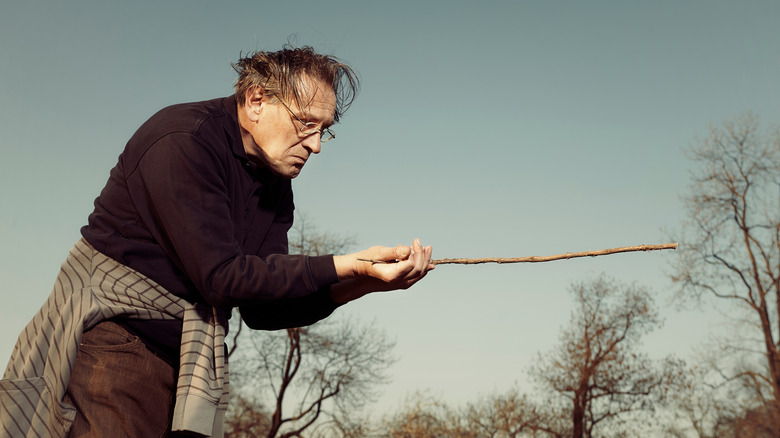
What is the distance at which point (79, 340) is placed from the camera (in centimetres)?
191

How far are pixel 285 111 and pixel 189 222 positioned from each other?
23.2 inches

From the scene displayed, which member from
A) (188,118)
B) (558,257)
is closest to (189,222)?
(188,118)

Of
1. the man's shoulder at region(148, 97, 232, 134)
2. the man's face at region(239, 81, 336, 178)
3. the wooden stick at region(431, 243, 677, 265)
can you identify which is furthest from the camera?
the man's face at region(239, 81, 336, 178)

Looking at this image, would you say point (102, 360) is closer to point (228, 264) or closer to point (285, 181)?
point (228, 264)

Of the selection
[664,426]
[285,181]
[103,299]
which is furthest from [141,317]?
[664,426]

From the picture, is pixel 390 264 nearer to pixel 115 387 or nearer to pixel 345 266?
pixel 345 266

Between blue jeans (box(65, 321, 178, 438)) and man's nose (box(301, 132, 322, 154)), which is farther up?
man's nose (box(301, 132, 322, 154))

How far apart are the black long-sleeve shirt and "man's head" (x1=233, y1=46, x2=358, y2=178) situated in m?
0.07

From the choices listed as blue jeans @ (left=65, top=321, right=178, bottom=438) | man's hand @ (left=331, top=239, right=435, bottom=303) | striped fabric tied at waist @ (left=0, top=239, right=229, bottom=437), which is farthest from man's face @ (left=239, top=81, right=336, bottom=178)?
blue jeans @ (left=65, top=321, right=178, bottom=438)

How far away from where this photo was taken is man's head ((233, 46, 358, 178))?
2277 mm

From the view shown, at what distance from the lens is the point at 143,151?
79.1 inches

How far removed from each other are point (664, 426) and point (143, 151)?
26505 millimetres

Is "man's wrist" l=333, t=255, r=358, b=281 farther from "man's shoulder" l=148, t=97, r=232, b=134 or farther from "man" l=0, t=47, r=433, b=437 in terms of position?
"man's shoulder" l=148, t=97, r=232, b=134

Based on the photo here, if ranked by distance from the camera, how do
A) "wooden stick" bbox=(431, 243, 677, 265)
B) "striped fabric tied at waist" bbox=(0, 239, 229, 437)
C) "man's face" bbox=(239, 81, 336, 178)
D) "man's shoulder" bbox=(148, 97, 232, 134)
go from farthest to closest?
"man's face" bbox=(239, 81, 336, 178) → "wooden stick" bbox=(431, 243, 677, 265) → "man's shoulder" bbox=(148, 97, 232, 134) → "striped fabric tied at waist" bbox=(0, 239, 229, 437)
